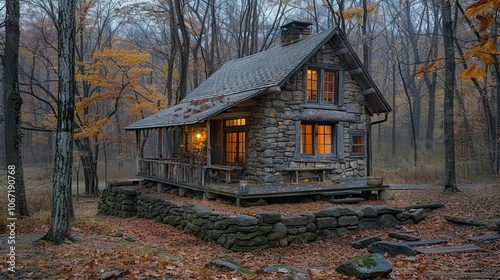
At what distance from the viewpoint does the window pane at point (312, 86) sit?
47.1ft

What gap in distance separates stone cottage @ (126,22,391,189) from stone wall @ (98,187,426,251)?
5.08 ft

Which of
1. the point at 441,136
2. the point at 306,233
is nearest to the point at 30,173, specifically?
the point at 306,233

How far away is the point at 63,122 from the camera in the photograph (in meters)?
7.88

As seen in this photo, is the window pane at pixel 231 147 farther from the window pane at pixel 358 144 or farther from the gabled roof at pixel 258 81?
the window pane at pixel 358 144

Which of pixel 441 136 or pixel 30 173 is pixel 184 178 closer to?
pixel 30 173

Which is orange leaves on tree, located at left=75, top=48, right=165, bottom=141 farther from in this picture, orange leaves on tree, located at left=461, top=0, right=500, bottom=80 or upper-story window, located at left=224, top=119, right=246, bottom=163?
orange leaves on tree, located at left=461, top=0, right=500, bottom=80

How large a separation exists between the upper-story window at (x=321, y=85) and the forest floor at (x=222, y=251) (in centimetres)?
435

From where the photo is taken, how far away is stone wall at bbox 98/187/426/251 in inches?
371

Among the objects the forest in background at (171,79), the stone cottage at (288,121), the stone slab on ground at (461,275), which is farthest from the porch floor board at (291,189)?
the forest in background at (171,79)

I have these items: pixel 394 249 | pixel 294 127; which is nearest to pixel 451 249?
pixel 394 249

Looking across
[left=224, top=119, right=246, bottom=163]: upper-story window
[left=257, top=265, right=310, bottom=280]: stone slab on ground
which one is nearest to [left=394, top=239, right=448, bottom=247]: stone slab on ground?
[left=257, top=265, right=310, bottom=280]: stone slab on ground

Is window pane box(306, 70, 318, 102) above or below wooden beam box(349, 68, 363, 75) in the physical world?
below

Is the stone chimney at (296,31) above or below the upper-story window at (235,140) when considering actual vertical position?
above

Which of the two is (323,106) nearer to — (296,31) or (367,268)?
(296,31)
